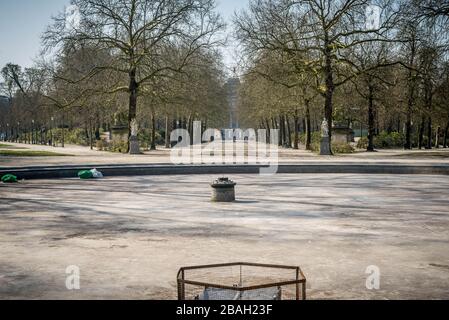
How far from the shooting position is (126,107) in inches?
1919

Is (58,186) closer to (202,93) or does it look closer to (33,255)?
(33,255)

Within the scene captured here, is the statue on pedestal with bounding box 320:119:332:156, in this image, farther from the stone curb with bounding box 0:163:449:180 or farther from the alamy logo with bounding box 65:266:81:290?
the alamy logo with bounding box 65:266:81:290

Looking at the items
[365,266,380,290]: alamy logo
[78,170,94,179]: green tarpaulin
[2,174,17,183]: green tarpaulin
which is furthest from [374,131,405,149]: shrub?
[365,266,380,290]: alamy logo

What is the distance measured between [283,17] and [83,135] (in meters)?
40.1

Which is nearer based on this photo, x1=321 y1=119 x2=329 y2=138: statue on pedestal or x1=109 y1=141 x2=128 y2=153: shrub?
x1=321 y1=119 x2=329 y2=138: statue on pedestal

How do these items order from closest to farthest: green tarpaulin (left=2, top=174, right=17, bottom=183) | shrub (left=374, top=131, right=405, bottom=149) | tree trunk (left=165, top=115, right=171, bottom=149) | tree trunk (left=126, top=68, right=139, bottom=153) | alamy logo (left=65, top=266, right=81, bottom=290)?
1. alamy logo (left=65, top=266, right=81, bottom=290)
2. green tarpaulin (left=2, top=174, right=17, bottom=183)
3. tree trunk (left=126, top=68, right=139, bottom=153)
4. shrub (left=374, top=131, right=405, bottom=149)
5. tree trunk (left=165, top=115, right=171, bottom=149)

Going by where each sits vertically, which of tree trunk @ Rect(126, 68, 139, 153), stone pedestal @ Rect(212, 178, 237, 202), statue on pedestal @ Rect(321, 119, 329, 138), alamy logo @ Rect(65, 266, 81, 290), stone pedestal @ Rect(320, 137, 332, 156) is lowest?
alamy logo @ Rect(65, 266, 81, 290)

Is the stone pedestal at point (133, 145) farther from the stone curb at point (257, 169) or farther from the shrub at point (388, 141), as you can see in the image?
the shrub at point (388, 141)

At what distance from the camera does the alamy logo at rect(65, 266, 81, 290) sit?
7353 mm

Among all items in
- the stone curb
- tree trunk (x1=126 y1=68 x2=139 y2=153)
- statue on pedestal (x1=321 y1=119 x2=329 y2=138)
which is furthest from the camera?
tree trunk (x1=126 y1=68 x2=139 y2=153)

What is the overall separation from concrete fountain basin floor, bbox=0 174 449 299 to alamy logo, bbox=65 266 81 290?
99mm

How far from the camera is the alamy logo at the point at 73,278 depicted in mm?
7353

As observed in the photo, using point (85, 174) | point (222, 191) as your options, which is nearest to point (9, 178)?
point (85, 174)

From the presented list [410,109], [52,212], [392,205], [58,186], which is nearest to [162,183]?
[58,186]
